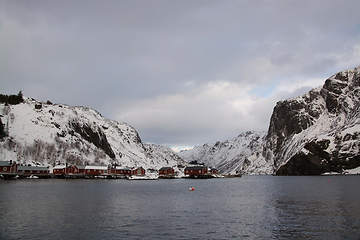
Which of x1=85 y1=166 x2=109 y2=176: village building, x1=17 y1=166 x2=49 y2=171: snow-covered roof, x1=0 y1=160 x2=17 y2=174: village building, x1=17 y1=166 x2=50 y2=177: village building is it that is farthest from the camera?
x1=85 y1=166 x2=109 y2=176: village building

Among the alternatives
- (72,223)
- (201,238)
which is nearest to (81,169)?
(72,223)

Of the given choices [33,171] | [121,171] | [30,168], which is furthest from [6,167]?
[121,171]

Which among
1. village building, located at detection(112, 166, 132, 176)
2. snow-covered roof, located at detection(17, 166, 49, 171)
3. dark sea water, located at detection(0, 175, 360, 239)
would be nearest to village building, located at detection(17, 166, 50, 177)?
snow-covered roof, located at detection(17, 166, 49, 171)

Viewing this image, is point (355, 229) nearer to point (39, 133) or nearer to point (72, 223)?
point (72, 223)

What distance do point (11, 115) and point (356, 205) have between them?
19745cm

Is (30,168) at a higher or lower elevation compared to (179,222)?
higher

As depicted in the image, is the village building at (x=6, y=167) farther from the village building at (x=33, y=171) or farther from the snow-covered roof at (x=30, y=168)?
the snow-covered roof at (x=30, y=168)

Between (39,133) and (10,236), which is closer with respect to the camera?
(10,236)

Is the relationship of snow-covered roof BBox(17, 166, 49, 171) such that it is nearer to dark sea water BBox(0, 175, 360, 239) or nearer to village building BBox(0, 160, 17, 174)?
village building BBox(0, 160, 17, 174)

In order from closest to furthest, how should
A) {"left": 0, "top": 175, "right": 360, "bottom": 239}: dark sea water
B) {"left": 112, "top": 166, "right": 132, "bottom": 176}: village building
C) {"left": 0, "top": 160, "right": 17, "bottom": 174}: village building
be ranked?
{"left": 0, "top": 175, "right": 360, "bottom": 239}: dark sea water → {"left": 0, "top": 160, "right": 17, "bottom": 174}: village building → {"left": 112, "top": 166, "right": 132, "bottom": 176}: village building

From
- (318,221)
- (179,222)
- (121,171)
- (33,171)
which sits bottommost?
(179,222)

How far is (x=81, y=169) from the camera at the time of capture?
564 ft

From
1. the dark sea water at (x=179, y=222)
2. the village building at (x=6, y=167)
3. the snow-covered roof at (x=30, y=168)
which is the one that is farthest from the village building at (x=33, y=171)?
the dark sea water at (x=179, y=222)

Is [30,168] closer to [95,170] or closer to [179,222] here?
[95,170]
